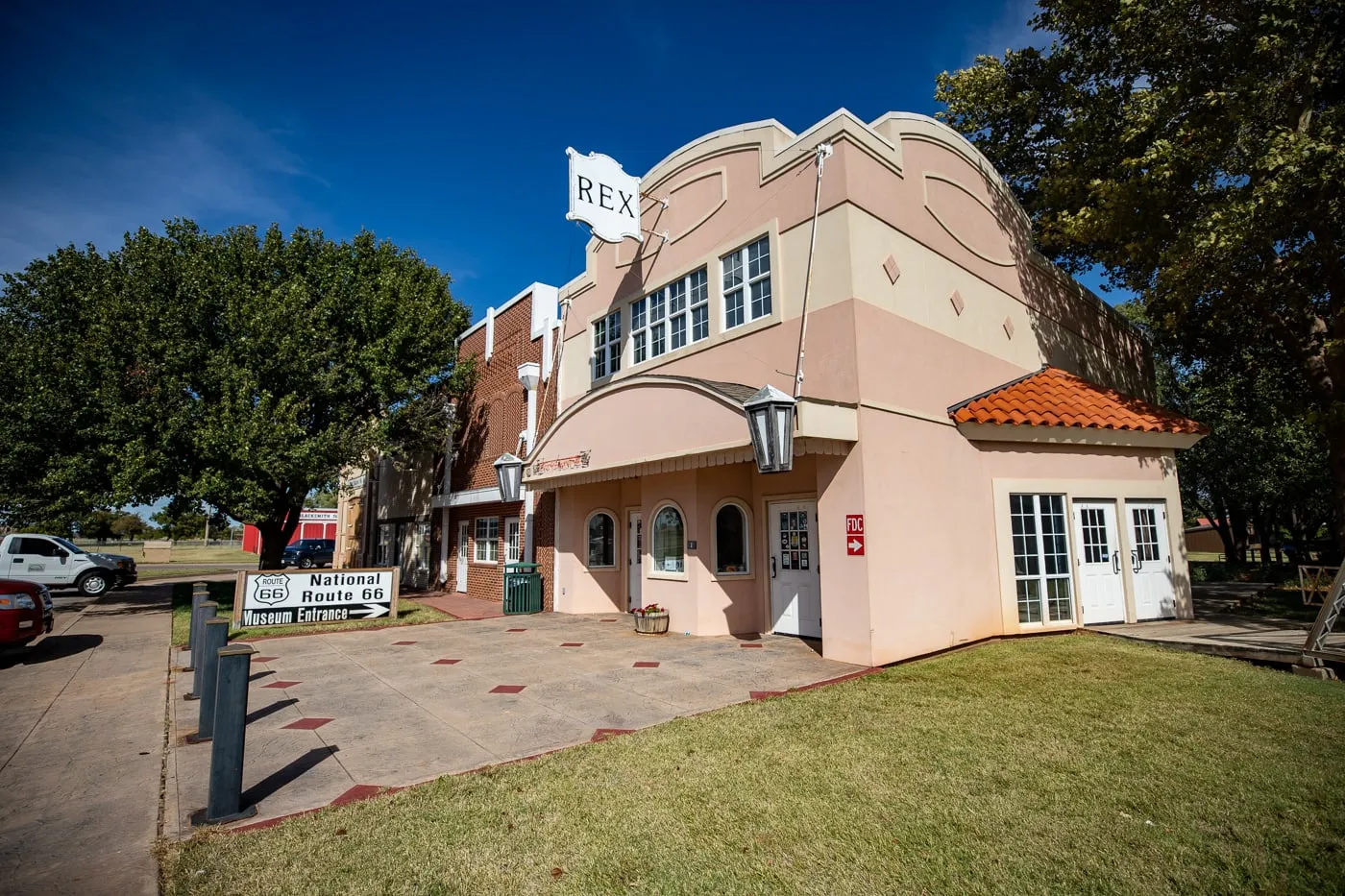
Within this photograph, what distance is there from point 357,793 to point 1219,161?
15466 mm

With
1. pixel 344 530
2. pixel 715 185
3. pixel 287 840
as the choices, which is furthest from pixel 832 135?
pixel 344 530

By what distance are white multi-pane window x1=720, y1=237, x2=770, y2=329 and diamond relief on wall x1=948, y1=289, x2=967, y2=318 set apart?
126 inches

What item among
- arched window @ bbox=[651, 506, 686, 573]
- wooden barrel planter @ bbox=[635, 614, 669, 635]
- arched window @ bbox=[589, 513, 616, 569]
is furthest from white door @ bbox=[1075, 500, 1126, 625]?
arched window @ bbox=[589, 513, 616, 569]

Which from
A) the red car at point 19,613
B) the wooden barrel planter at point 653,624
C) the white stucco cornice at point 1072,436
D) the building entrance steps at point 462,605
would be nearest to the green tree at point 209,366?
the building entrance steps at point 462,605

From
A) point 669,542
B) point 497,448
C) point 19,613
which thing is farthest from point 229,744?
point 497,448

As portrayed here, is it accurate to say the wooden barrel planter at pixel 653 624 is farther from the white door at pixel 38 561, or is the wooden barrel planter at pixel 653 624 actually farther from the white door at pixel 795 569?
the white door at pixel 38 561

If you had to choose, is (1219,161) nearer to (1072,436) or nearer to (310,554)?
(1072,436)

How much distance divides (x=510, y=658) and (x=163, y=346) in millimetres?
11383

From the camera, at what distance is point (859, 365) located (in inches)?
349

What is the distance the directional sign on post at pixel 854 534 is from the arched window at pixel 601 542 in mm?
7290

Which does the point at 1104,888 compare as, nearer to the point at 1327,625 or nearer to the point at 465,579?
the point at 1327,625

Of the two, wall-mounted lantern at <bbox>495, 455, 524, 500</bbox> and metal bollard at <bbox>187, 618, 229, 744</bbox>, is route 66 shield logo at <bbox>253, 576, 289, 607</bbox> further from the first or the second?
metal bollard at <bbox>187, 618, 229, 744</bbox>

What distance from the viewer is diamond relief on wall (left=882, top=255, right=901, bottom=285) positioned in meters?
9.65

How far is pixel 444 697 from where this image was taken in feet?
24.1
